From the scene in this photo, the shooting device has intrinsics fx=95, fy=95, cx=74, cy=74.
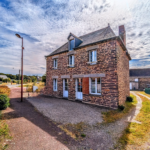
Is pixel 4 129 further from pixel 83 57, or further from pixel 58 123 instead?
pixel 83 57

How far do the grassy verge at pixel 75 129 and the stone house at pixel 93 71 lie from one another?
3816 millimetres

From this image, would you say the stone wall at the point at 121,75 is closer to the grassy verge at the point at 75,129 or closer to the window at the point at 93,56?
the window at the point at 93,56

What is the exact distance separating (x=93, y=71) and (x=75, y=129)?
551 cm

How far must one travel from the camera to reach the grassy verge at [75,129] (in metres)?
4.13

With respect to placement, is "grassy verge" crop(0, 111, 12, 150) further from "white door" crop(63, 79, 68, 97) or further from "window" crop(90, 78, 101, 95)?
"white door" crop(63, 79, 68, 97)

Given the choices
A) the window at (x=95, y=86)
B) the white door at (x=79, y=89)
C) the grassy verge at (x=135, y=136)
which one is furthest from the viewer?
the white door at (x=79, y=89)

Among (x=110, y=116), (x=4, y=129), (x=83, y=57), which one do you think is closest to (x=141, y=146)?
(x=110, y=116)

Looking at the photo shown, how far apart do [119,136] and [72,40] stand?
394 inches

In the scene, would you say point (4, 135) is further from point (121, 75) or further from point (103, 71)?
point (121, 75)

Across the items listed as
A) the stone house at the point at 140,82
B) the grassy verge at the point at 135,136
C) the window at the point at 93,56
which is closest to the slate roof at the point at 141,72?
the stone house at the point at 140,82

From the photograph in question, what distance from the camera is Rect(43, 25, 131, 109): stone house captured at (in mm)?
7853

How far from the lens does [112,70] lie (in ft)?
25.7

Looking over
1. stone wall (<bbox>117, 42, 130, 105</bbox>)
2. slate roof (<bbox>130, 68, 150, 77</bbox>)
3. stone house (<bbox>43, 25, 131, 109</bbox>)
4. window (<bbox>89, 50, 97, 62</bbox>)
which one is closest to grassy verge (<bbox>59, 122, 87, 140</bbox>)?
stone house (<bbox>43, 25, 131, 109</bbox>)

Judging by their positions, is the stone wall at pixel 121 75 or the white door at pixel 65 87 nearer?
the stone wall at pixel 121 75
